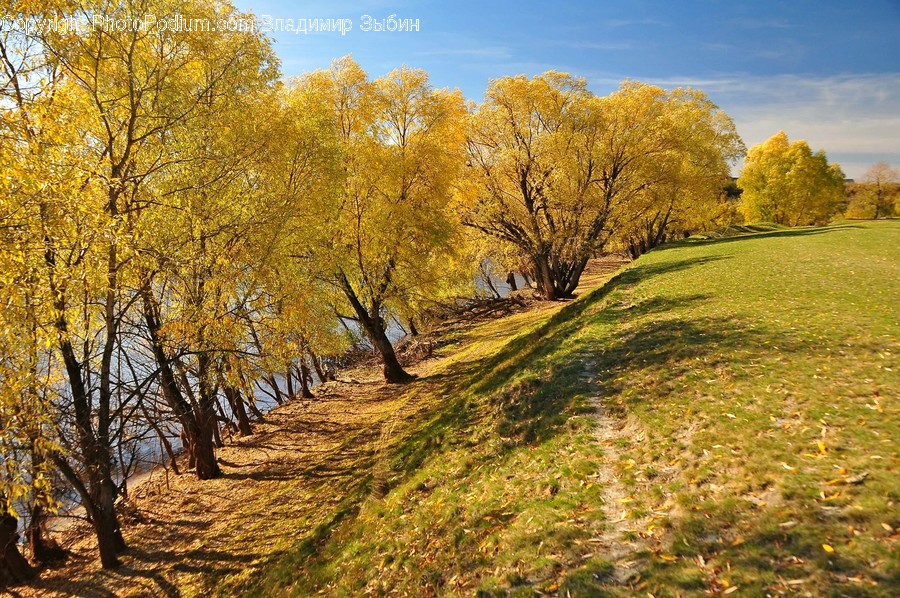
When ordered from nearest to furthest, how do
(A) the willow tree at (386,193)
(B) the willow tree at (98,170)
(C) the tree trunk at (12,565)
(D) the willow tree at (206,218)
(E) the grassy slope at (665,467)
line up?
(E) the grassy slope at (665,467), (B) the willow tree at (98,170), (D) the willow tree at (206,218), (C) the tree trunk at (12,565), (A) the willow tree at (386,193)

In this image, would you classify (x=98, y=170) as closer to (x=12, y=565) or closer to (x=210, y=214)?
(x=210, y=214)

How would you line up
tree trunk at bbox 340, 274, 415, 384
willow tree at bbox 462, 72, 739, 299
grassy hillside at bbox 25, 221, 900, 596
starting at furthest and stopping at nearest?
willow tree at bbox 462, 72, 739, 299 → tree trunk at bbox 340, 274, 415, 384 → grassy hillside at bbox 25, 221, 900, 596

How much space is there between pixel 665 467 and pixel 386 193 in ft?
48.4

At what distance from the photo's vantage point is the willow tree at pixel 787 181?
4822cm

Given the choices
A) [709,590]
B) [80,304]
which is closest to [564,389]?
[709,590]

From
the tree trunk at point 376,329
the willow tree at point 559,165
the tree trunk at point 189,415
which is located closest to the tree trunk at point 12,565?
the tree trunk at point 189,415

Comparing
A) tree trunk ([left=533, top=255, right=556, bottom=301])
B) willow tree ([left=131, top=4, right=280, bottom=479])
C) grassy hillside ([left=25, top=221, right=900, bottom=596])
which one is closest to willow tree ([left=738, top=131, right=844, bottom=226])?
tree trunk ([left=533, top=255, right=556, bottom=301])

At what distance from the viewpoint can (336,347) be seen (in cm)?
1487

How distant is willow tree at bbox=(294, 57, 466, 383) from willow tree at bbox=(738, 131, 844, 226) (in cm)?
4938

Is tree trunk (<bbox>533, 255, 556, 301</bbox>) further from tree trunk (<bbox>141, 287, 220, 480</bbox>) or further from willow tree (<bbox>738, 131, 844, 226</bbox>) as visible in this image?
willow tree (<bbox>738, 131, 844, 226</bbox>)

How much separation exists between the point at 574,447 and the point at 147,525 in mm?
12995

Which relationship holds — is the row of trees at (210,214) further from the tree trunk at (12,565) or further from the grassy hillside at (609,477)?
the grassy hillside at (609,477)

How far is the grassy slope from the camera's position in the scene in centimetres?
461

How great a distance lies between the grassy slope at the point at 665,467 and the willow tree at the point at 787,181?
44.6m
